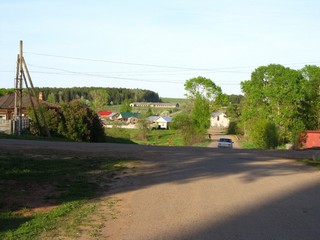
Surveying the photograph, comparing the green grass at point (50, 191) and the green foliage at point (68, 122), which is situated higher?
the green foliage at point (68, 122)

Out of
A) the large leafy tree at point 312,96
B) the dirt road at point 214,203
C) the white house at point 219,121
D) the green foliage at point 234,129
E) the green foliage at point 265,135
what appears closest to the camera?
the dirt road at point 214,203

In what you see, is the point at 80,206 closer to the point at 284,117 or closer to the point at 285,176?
the point at 285,176

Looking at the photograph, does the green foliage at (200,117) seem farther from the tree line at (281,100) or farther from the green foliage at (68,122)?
the green foliage at (68,122)

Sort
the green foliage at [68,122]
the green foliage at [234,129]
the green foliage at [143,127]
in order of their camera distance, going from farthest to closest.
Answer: the green foliage at [234,129], the green foliage at [143,127], the green foliage at [68,122]

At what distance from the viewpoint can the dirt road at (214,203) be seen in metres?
8.34

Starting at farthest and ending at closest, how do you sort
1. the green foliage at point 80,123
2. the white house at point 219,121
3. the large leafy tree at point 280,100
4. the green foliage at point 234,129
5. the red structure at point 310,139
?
the white house at point 219,121 → the green foliage at point 234,129 → the large leafy tree at point 280,100 → the red structure at point 310,139 → the green foliage at point 80,123

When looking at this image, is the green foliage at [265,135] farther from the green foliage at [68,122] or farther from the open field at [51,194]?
the open field at [51,194]

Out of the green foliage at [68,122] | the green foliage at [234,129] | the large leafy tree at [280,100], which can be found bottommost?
the green foliage at [234,129]

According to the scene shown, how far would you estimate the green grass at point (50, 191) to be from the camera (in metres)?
8.41

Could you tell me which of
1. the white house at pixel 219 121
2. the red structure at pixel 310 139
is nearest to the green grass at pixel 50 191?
the red structure at pixel 310 139

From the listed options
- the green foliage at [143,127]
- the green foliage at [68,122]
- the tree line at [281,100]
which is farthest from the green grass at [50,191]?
the green foliage at [143,127]

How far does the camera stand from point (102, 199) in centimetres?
1153

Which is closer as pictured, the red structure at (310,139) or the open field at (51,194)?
the open field at (51,194)

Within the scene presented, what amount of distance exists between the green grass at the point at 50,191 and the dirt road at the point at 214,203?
25.9 inches
